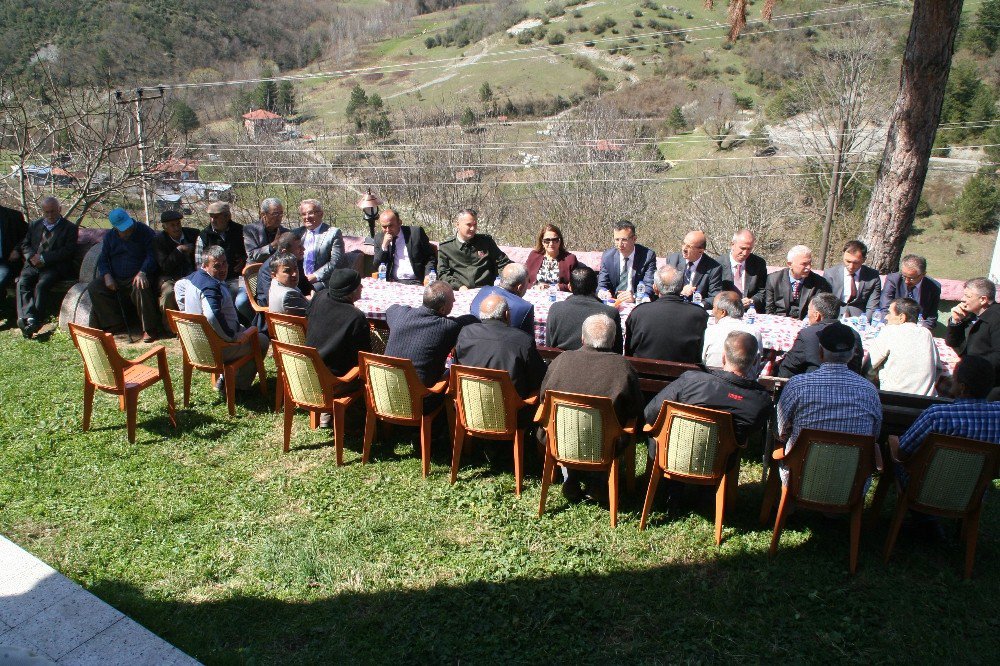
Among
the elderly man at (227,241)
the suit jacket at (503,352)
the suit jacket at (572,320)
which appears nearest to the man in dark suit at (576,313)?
the suit jacket at (572,320)

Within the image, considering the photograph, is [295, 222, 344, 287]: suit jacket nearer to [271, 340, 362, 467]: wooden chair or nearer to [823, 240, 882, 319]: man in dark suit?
[271, 340, 362, 467]: wooden chair

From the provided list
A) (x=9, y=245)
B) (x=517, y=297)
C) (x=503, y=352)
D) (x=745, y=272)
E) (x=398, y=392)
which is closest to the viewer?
(x=503, y=352)

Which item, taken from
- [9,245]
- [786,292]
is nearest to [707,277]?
[786,292]

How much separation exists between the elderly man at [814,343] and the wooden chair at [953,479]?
1064mm

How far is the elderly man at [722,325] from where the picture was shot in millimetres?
4875

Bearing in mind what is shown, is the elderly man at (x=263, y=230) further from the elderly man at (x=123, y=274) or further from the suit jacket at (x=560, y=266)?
the suit jacket at (x=560, y=266)

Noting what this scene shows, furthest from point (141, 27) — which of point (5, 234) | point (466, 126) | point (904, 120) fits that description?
point (904, 120)

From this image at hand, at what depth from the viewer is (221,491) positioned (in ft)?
15.0

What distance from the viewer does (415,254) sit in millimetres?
7199

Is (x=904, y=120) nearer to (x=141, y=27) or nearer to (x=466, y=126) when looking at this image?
(x=466, y=126)

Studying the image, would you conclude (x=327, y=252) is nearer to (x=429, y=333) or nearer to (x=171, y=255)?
(x=171, y=255)

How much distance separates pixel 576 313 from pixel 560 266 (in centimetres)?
183

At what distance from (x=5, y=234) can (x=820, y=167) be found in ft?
75.3

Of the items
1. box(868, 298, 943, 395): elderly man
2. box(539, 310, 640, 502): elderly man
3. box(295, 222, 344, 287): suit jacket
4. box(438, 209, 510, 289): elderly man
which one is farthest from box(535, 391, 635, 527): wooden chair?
box(295, 222, 344, 287): suit jacket
